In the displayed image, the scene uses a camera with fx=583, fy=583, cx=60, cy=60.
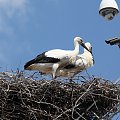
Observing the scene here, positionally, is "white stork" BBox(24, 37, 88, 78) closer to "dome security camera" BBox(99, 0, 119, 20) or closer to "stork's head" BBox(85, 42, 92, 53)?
"stork's head" BBox(85, 42, 92, 53)

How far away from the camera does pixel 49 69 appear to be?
29.3 feet

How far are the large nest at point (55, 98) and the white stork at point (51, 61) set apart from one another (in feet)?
4.31

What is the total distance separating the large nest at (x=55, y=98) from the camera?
720 centimetres

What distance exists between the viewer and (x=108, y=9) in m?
7.11

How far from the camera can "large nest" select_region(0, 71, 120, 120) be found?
283 inches

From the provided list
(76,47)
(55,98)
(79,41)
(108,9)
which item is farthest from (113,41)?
(79,41)

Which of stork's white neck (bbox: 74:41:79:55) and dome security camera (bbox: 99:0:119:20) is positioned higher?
stork's white neck (bbox: 74:41:79:55)

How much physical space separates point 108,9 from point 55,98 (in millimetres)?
1297

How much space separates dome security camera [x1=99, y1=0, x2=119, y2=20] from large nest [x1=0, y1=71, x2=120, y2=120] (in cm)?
88

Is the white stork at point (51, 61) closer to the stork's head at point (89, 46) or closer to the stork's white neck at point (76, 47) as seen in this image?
the stork's white neck at point (76, 47)

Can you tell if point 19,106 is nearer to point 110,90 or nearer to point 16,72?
point 16,72

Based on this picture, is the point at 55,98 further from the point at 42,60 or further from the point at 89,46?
the point at 89,46

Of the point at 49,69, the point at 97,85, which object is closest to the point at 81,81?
the point at 97,85

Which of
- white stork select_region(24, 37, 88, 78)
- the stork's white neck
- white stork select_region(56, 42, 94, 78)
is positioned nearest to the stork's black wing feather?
white stork select_region(24, 37, 88, 78)
